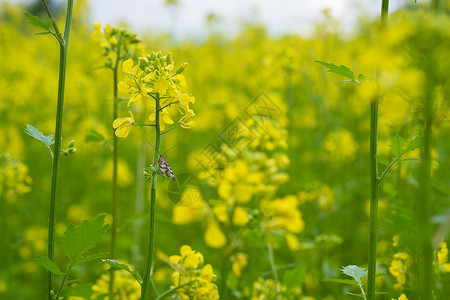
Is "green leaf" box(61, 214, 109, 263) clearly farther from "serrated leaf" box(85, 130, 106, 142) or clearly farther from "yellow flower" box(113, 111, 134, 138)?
"serrated leaf" box(85, 130, 106, 142)

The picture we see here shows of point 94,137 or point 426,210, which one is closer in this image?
point 426,210

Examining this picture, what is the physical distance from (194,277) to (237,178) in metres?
0.61

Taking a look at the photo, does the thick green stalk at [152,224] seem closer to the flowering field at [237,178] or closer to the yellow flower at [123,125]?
the flowering field at [237,178]

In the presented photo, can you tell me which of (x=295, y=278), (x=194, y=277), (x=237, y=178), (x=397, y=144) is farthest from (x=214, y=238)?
(x=295, y=278)

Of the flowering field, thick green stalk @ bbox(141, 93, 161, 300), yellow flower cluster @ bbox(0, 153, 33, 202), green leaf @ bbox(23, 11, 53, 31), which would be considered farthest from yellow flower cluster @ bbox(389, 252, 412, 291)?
yellow flower cluster @ bbox(0, 153, 33, 202)

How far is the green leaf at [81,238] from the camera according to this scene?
74.4 inches

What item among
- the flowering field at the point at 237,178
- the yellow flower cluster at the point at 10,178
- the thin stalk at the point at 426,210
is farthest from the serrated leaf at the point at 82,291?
the yellow flower cluster at the point at 10,178

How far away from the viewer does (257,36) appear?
9.90 metres

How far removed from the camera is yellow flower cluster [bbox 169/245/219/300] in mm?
1967

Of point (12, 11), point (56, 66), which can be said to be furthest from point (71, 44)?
point (12, 11)

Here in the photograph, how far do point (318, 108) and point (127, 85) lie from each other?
5625 mm

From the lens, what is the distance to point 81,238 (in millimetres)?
1901

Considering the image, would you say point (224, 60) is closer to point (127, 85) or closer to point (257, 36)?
point (257, 36)

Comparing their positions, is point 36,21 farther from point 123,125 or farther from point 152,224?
point 152,224
